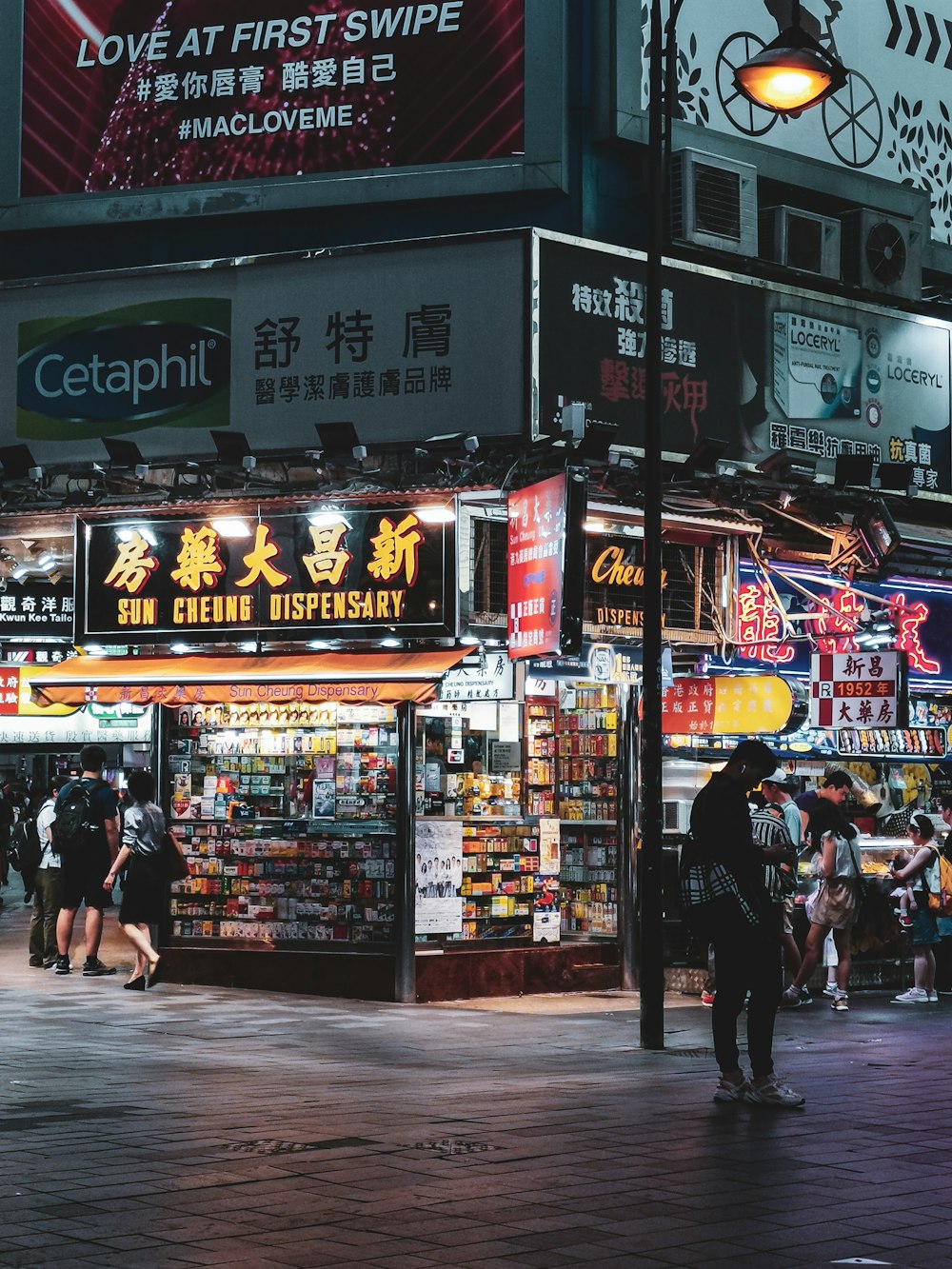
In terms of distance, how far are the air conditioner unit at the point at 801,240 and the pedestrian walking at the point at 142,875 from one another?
A: 8.49 metres

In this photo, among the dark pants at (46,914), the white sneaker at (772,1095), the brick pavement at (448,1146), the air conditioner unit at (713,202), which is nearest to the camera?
the brick pavement at (448,1146)

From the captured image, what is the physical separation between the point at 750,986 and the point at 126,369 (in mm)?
10522

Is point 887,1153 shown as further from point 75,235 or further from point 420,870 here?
point 75,235

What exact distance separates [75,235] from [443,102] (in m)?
4.40

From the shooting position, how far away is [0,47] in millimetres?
20156

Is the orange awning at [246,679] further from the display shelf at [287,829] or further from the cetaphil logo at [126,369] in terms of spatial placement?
the cetaphil logo at [126,369]

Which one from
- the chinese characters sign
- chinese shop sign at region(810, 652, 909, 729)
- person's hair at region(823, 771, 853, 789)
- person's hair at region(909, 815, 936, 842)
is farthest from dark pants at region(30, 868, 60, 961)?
person's hair at region(909, 815, 936, 842)

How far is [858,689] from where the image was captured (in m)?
18.1

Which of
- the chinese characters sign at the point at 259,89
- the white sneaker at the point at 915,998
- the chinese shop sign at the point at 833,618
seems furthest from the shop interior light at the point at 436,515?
the white sneaker at the point at 915,998

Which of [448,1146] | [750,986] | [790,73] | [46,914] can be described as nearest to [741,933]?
[750,986]

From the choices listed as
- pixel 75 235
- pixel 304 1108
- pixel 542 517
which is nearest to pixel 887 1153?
pixel 304 1108

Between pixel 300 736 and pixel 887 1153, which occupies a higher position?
pixel 300 736

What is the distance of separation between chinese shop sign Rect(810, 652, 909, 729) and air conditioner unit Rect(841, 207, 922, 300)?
14.4ft

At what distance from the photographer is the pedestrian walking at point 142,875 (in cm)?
1667
